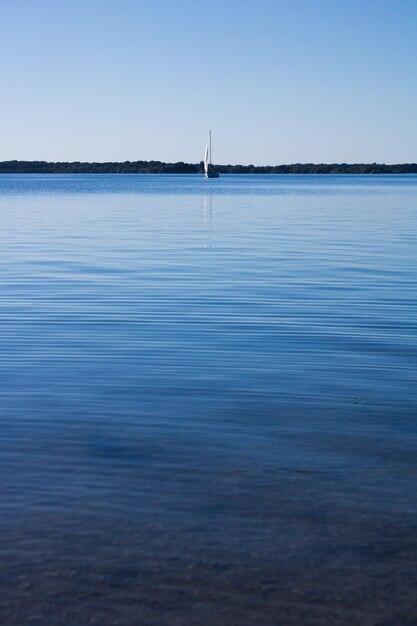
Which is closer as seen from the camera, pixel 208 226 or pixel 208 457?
pixel 208 457

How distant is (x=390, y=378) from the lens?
35.7ft

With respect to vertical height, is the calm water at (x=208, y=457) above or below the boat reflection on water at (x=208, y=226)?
above

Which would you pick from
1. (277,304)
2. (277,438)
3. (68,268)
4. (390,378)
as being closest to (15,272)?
(68,268)

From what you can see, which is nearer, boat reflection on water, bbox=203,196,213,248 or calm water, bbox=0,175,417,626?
calm water, bbox=0,175,417,626

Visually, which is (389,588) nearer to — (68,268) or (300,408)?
(300,408)

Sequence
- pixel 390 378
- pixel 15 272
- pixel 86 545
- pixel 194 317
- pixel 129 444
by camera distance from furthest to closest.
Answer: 1. pixel 15 272
2. pixel 194 317
3. pixel 390 378
4. pixel 129 444
5. pixel 86 545

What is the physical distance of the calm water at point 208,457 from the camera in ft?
18.1

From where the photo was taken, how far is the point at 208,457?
7.87 m

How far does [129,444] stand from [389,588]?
10.8 feet

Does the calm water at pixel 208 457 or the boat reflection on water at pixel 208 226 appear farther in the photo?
the boat reflection on water at pixel 208 226

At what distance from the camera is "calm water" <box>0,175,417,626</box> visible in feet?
18.1

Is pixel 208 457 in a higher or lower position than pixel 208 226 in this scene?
higher

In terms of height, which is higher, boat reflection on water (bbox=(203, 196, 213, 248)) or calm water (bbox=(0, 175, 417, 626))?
calm water (bbox=(0, 175, 417, 626))

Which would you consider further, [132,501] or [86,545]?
[132,501]
